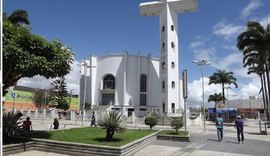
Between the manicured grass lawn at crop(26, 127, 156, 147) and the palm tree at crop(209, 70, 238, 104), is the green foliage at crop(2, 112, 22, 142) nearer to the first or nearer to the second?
the manicured grass lawn at crop(26, 127, 156, 147)

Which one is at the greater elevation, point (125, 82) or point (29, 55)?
point (125, 82)

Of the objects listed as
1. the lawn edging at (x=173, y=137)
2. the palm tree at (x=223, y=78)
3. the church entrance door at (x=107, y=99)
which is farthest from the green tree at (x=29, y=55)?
the palm tree at (x=223, y=78)

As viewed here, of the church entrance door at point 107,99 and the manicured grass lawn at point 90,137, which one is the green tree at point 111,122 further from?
the church entrance door at point 107,99

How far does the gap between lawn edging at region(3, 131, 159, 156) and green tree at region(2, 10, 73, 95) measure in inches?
113

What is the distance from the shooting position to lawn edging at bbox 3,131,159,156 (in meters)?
9.70

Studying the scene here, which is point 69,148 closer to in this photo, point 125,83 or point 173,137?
point 173,137

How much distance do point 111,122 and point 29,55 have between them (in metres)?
4.24

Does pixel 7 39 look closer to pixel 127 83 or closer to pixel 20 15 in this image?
pixel 20 15

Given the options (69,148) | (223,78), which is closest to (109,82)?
(223,78)

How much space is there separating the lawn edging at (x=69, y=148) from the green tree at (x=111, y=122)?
3.46 feet

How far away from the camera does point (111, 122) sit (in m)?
11.9

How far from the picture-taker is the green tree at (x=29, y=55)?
10.6m

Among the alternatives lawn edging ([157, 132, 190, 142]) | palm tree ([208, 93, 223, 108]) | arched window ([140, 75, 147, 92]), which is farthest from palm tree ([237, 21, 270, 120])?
palm tree ([208, 93, 223, 108])

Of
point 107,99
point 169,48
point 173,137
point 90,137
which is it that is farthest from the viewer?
point 107,99
